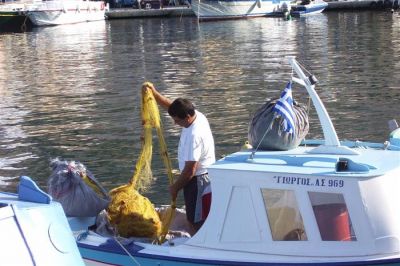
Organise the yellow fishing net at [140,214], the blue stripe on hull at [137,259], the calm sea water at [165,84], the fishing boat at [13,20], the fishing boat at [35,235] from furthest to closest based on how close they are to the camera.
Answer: the fishing boat at [13,20] → the calm sea water at [165,84] → the yellow fishing net at [140,214] → the blue stripe on hull at [137,259] → the fishing boat at [35,235]

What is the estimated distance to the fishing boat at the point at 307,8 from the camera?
57031 millimetres

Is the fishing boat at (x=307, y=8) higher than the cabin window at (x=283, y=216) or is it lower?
lower

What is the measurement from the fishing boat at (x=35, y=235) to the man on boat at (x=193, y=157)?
318cm

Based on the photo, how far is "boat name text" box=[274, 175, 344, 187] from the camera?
6.57 meters

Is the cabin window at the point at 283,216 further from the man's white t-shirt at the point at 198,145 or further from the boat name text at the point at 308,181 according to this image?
the man's white t-shirt at the point at 198,145

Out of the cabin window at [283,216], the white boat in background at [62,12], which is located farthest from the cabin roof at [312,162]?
the white boat in background at [62,12]

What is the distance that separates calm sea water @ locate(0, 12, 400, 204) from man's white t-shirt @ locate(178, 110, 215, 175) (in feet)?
14.3

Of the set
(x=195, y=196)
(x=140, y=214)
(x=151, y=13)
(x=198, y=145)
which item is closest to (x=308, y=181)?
(x=198, y=145)

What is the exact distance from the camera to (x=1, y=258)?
3.88 m

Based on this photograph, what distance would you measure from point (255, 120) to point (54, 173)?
2.32m

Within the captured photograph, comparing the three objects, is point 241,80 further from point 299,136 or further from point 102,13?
point 102,13

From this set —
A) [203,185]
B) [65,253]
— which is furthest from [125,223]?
[65,253]

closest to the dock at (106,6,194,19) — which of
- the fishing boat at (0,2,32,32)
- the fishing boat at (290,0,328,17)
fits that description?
the fishing boat at (0,2,32,32)

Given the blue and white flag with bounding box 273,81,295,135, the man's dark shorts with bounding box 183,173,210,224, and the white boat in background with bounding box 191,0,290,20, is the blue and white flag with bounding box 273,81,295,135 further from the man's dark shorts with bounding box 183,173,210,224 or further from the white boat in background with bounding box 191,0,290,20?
the white boat in background with bounding box 191,0,290,20
